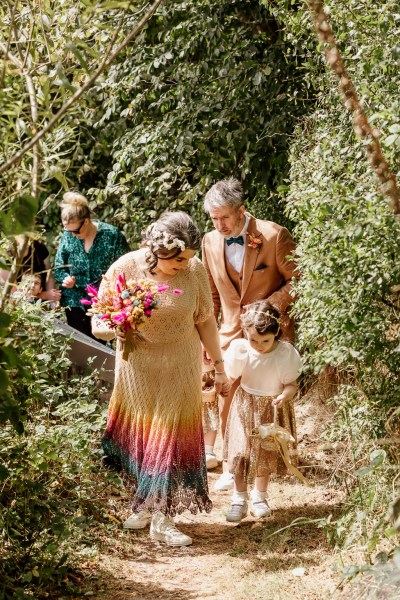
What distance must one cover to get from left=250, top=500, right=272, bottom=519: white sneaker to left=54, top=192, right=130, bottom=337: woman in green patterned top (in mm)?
2544

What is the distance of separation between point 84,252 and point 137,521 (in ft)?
9.02

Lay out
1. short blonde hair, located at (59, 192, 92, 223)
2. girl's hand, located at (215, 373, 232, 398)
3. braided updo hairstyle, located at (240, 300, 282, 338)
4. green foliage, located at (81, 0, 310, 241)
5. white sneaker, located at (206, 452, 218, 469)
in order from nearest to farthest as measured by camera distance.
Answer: braided updo hairstyle, located at (240, 300, 282, 338)
girl's hand, located at (215, 373, 232, 398)
white sneaker, located at (206, 452, 218, 469)
short blonde hair, located at (59, 192, 92, 223)
green foliage, located at (81, 0, 310, 241)

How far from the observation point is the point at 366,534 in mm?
4312

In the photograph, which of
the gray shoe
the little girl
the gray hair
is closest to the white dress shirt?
the gray hair

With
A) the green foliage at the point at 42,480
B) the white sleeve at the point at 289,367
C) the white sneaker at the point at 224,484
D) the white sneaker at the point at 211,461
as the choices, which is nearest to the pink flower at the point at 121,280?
the green foliage at the point at 42,480

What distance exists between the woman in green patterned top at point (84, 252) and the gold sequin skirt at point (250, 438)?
216cm

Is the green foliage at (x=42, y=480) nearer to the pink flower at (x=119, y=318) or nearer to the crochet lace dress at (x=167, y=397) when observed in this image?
the crochet lace dress at (x=167, y=397)

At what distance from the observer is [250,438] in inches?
235

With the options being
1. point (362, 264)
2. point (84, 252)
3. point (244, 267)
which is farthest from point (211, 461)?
point (362, 264)

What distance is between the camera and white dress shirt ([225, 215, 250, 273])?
262 inches

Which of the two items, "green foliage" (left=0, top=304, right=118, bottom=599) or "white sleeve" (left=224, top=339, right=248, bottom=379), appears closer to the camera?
"green foliage" (left=0, top=304, right=118, bottom=599)

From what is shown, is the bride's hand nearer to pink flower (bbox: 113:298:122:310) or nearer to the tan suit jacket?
pink flower (bbox: 113:298:122:310)

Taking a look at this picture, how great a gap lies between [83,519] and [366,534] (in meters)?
1.38

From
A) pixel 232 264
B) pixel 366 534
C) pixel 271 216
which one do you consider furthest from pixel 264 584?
pixel 271 216
